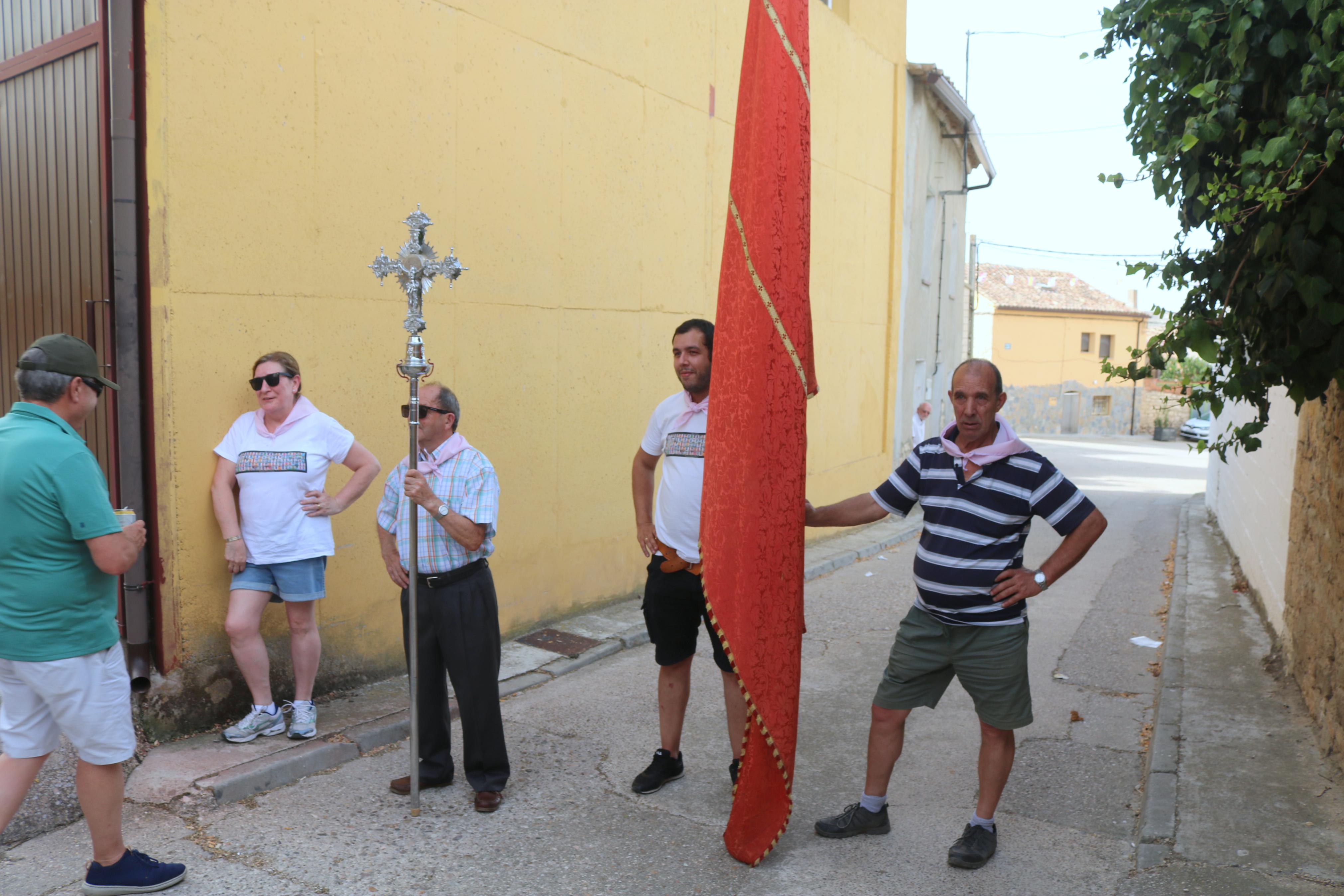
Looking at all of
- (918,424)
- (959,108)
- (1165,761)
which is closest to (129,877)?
(1165,761)

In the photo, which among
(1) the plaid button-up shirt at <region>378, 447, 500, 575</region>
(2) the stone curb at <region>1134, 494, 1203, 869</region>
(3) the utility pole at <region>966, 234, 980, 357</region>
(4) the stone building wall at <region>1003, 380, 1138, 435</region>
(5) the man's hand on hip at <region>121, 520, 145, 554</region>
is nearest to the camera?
(5) the man's hand on hip at <region>121, 520, 145, 554</region>

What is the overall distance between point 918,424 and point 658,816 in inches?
489

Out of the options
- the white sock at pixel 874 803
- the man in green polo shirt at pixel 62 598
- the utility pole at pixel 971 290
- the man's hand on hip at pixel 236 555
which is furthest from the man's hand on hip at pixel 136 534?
the utility pole at pixel 971 290

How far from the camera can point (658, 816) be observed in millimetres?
4500

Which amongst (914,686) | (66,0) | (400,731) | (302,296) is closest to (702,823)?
(914,686)

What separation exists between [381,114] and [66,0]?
160 centimetres

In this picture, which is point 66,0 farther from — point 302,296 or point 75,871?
point 75,871

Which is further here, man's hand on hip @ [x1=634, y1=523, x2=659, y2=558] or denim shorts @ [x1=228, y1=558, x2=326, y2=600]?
denim shorts @ [x1=228, y1=558, x2=326, y2=600]

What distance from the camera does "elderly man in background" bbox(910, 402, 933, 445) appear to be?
52.4ft

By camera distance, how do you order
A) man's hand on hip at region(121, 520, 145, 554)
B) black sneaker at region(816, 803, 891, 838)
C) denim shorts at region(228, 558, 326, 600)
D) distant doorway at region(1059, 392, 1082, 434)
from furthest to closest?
1. distant doorway at region(1059, 392, 1082, 434)
2. denim shorts at region(228, 558, 326, 600)
3. black sneaker at region(816, 803, 891, 838)
4. man's hand on hip at region(121, 520, 145, 554)

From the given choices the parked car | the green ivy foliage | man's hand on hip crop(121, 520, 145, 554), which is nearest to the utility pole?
the parked car

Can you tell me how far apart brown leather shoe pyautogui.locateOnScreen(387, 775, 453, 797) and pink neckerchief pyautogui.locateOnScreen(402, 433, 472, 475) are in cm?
137

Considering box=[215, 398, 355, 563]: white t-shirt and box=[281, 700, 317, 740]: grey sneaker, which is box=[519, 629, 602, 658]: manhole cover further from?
box=[215, 398, 355, 563]: white t-shirt

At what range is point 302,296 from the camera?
18.2ft
